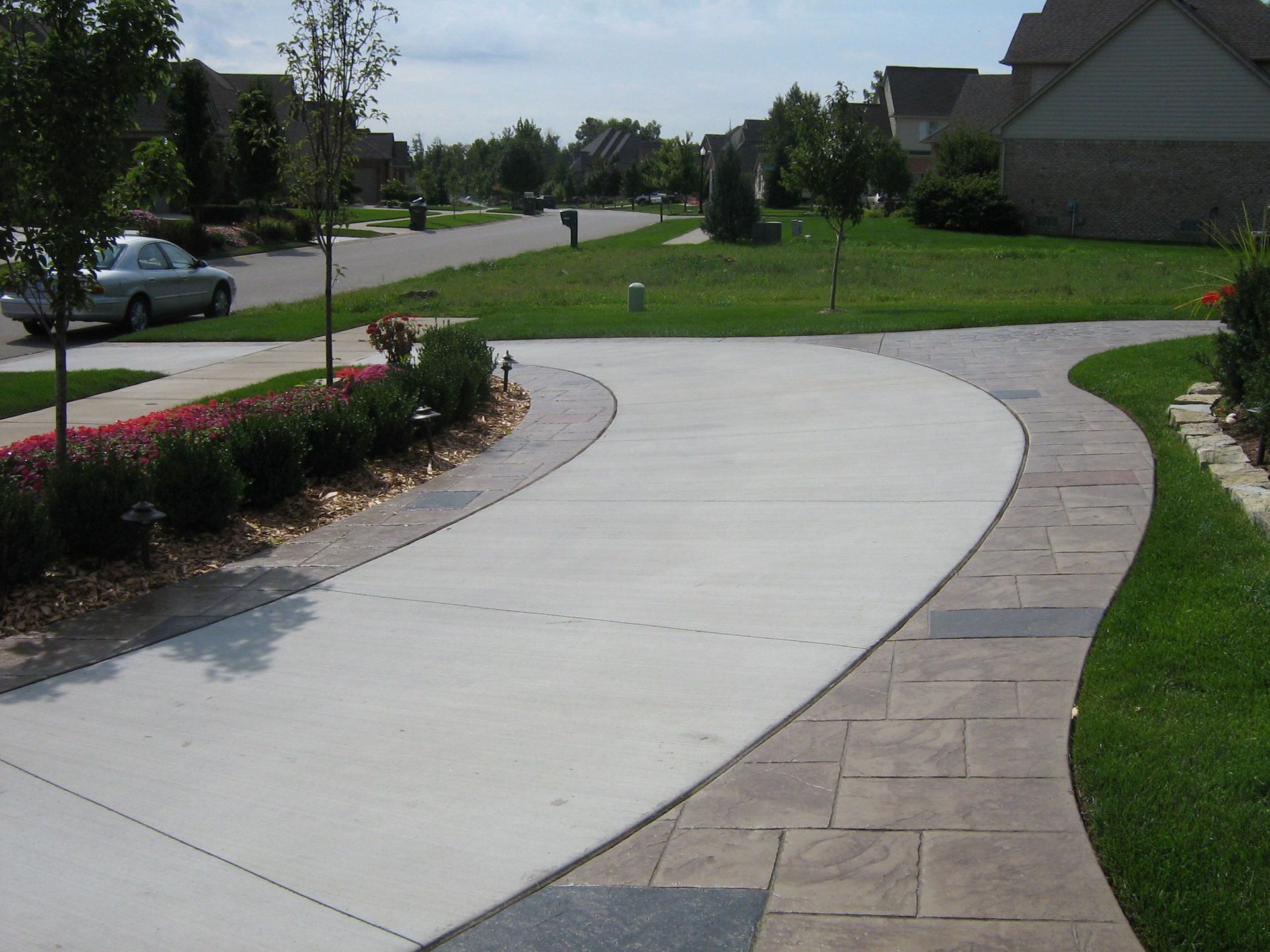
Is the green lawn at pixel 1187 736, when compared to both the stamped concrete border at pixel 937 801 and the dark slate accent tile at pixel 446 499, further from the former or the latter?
the dark slate accent tile at pixel 446 499

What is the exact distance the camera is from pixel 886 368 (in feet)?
43.7

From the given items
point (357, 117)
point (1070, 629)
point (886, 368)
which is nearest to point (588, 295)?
point (886, 368)

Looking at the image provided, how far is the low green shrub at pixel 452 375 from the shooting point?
10578 millimetres

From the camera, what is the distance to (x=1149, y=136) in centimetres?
4778

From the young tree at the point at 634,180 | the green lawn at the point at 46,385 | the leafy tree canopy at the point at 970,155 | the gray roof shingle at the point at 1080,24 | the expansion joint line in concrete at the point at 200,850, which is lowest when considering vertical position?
the expansion joint line in concrete at the point at 200,850

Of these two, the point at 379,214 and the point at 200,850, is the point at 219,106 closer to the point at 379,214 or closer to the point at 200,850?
the point at 379,214

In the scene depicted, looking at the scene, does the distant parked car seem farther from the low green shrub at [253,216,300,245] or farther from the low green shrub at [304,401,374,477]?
the low green shrub at [253,216,300,245]

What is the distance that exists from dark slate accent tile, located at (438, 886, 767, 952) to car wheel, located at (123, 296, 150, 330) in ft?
58.9

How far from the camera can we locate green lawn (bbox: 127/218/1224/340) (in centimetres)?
1812

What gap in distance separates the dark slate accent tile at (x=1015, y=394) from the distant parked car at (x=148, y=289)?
44.1 feet

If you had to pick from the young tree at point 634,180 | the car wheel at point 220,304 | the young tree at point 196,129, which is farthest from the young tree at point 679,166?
the car wheel at point 220,304

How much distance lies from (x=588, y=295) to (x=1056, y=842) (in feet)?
74.0

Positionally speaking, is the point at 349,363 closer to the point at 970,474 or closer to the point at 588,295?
the point at 970,474

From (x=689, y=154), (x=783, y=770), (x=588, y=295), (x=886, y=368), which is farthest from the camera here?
(x=689, y=154)
